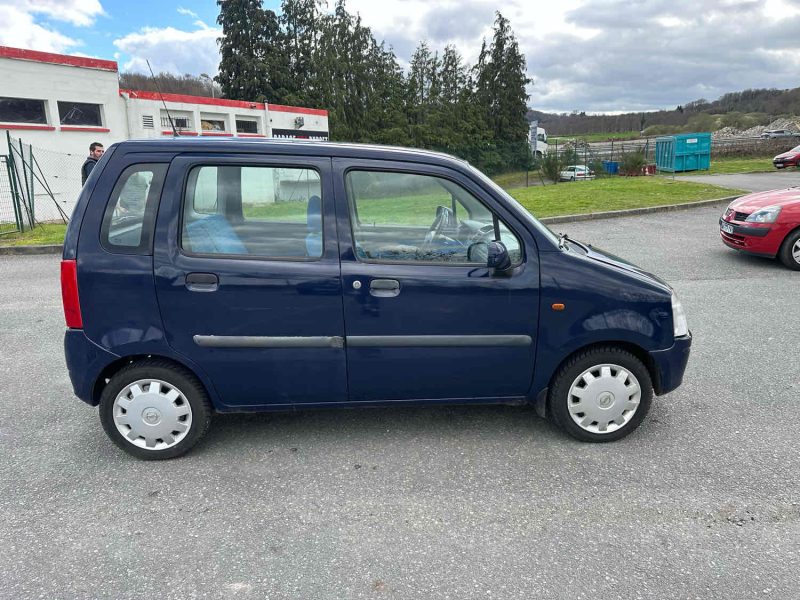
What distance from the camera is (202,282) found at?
301 cm

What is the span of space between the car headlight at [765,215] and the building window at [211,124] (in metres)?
22.5

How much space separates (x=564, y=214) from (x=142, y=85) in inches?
901

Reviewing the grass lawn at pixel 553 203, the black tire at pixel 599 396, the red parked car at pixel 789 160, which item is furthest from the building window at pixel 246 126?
the black tire at pixel 599 396

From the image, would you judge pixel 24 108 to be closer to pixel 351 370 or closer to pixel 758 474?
pixel 351 370

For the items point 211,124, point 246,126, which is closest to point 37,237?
point 211,124

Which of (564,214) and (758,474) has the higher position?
(564,214)

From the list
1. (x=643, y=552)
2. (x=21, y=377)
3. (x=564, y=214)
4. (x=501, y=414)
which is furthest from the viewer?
(x=564, y=214)

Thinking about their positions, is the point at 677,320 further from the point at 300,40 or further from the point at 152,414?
the point at 300,40

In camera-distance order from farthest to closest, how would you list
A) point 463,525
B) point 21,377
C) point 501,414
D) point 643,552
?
point 21,377 → point 501,414 → point 463,525 → point 643,552

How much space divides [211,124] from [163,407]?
82.5 feet

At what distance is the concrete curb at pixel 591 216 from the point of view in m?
10.9

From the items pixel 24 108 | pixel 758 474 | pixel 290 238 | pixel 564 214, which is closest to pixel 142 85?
pixel 24 108

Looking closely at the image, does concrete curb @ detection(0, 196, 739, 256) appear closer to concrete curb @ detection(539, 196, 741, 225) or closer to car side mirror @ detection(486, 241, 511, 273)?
concrete curb @ detection(539, 196, 741, 225)

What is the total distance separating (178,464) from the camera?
3215mm
